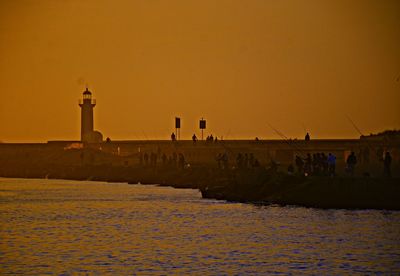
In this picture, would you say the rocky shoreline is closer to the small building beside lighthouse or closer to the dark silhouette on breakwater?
the dark silhouette on breakwater

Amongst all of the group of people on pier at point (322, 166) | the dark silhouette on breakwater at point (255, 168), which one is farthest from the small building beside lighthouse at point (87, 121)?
the group of people on pier at point (322, 166)

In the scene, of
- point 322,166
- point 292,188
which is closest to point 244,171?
point 322,166

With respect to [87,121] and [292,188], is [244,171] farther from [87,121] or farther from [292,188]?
[87,121]

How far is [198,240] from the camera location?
53750mm

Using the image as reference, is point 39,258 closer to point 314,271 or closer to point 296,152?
point 314,271

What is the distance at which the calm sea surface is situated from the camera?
144 ft

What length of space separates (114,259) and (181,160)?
273 ft

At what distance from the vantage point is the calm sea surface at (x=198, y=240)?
1730 inches

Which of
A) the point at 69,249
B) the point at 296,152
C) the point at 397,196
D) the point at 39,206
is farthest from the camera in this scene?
the point at 296,152

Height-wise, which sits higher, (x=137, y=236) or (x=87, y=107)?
(x=87, y=107)

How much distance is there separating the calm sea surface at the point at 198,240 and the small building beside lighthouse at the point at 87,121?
350ft

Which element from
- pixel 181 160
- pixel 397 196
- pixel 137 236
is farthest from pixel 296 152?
pixel 137 236

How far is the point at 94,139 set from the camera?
626 feet

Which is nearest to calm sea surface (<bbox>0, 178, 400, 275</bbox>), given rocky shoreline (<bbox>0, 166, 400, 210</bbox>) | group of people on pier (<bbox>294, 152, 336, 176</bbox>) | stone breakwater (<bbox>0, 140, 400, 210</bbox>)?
rocky shoreline (<bbox>0, 166, 400, 210</bbox>)
